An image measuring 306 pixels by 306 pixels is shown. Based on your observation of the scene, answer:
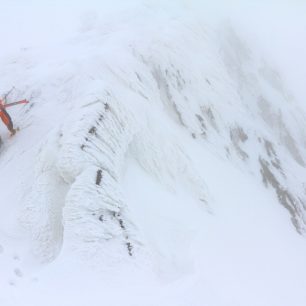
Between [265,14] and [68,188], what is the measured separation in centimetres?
4297

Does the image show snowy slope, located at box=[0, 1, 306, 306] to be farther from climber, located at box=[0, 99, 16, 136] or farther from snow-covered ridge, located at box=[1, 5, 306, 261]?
climber, located at box=[0, 99, 16, 136]

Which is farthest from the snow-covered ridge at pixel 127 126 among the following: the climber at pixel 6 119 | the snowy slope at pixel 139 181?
the climber at pixel 6 119

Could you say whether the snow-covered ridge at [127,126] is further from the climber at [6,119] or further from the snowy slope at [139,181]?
the climber at [6,119]

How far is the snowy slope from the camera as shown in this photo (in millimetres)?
8852

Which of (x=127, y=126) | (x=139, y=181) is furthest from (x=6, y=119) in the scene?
(x=139, y=181)

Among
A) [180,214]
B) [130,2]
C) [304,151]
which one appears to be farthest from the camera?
[304,151]

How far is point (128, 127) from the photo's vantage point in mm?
12359

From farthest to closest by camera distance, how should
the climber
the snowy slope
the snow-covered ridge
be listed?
the climber, the snow-covered ridge, the snowy slope

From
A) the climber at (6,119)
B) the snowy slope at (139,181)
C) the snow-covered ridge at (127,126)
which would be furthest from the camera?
the climber at (6,119)

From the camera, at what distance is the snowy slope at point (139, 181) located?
8852 millimetres

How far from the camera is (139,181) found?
467 inches

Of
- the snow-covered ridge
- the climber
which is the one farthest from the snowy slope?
Result: the climber

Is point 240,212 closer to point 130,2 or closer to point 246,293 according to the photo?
point 246,293

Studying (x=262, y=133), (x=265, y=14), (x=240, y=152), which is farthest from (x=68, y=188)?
(x=265, y=14)
